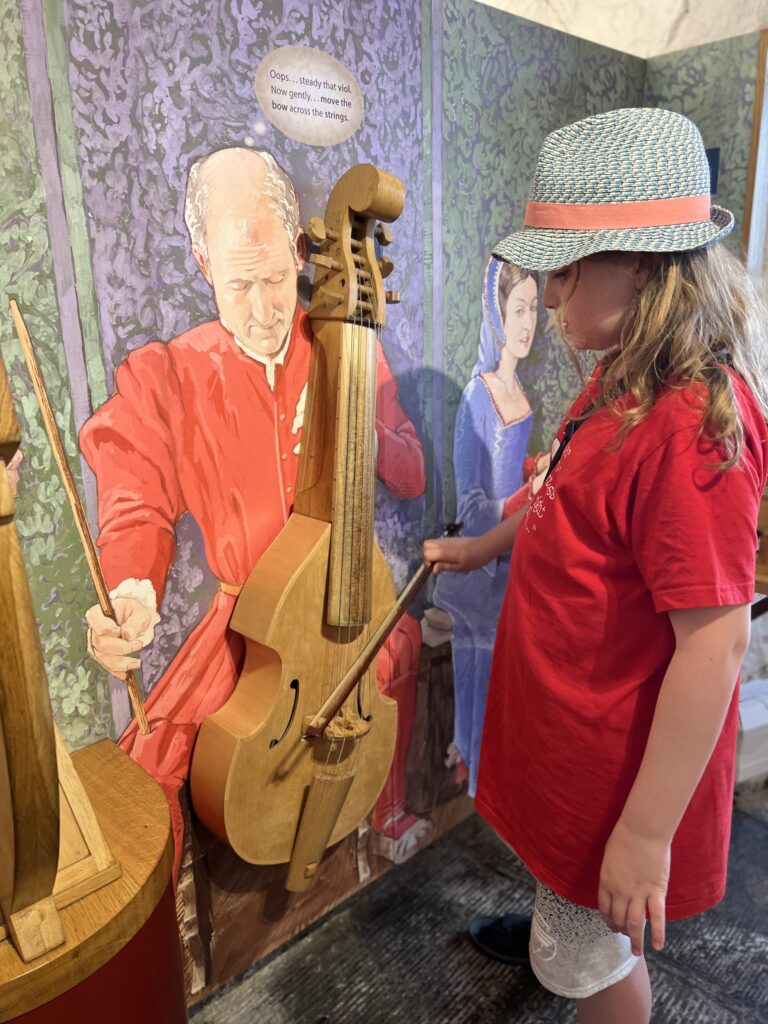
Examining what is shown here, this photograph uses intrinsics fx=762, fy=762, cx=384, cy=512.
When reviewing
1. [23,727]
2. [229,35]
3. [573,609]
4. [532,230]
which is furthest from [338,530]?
[229,35]

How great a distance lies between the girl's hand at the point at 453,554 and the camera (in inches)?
61.4

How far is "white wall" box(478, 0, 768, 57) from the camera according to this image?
78.7 inches

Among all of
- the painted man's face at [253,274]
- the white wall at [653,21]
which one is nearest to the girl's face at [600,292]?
the painted man's face at [253,274]

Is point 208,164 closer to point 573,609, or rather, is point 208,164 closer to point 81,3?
point 81,3

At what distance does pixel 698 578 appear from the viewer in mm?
926

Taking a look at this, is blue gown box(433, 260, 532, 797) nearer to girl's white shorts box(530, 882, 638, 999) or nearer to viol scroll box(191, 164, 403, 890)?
viol scroll box(191, 164, 403, 890)

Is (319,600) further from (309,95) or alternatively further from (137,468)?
(309,95)

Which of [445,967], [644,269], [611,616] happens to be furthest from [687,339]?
[445,967]

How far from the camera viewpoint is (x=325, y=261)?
1.28 metres

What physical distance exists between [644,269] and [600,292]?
2.6 inches

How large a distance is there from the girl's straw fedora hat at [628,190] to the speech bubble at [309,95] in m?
0.50

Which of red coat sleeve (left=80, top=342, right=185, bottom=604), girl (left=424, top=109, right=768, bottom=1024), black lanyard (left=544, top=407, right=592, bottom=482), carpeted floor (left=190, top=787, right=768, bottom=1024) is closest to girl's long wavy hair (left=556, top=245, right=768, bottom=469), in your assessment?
girl (left=424, top=109, right=768, bottom=1024)

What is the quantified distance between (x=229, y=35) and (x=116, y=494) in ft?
2.50

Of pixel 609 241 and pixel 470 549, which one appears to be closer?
pixel 609 241
